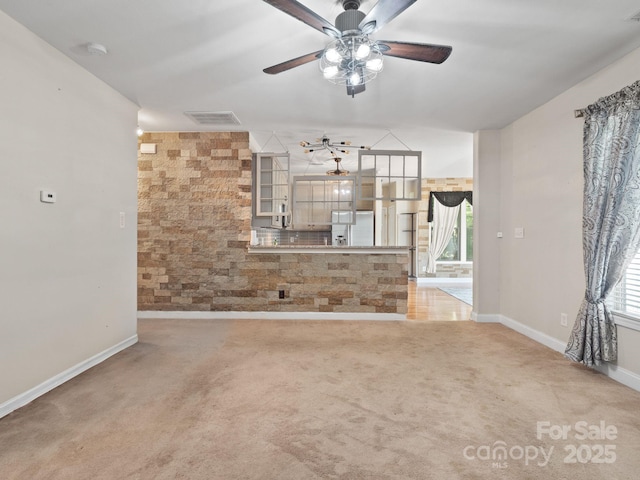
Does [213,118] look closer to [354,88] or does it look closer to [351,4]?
[354,88]

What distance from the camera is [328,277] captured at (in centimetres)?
447

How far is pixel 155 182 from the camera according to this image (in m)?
4.40

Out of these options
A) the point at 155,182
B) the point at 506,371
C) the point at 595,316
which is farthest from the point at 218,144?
the point at 595,316

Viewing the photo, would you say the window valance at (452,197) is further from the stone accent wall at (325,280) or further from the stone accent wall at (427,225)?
the stone accent wall at (325,280)

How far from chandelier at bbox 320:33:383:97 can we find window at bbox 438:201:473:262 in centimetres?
649

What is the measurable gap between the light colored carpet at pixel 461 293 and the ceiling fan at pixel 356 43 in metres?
4.69

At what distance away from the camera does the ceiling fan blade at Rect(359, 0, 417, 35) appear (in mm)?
1559

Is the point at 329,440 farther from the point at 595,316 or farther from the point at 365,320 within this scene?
the point at 365,320

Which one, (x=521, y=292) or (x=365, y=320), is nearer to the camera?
(x=521, y=292)

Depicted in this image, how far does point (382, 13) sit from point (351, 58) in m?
0.43

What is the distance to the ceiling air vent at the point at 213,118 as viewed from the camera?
374 centimetres

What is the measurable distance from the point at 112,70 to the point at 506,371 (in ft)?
13.4

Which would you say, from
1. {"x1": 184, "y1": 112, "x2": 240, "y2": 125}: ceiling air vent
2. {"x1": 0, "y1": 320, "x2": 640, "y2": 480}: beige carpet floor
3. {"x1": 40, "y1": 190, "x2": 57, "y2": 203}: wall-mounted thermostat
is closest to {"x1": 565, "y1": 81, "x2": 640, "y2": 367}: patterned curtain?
{"x1": 0, "y1": 320, "x2": 640, "y2": 480}: beige carpet floor

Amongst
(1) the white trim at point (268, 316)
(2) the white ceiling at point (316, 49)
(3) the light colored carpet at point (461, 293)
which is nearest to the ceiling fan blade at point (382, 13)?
(2) the white ceiling at point (316, 49)
